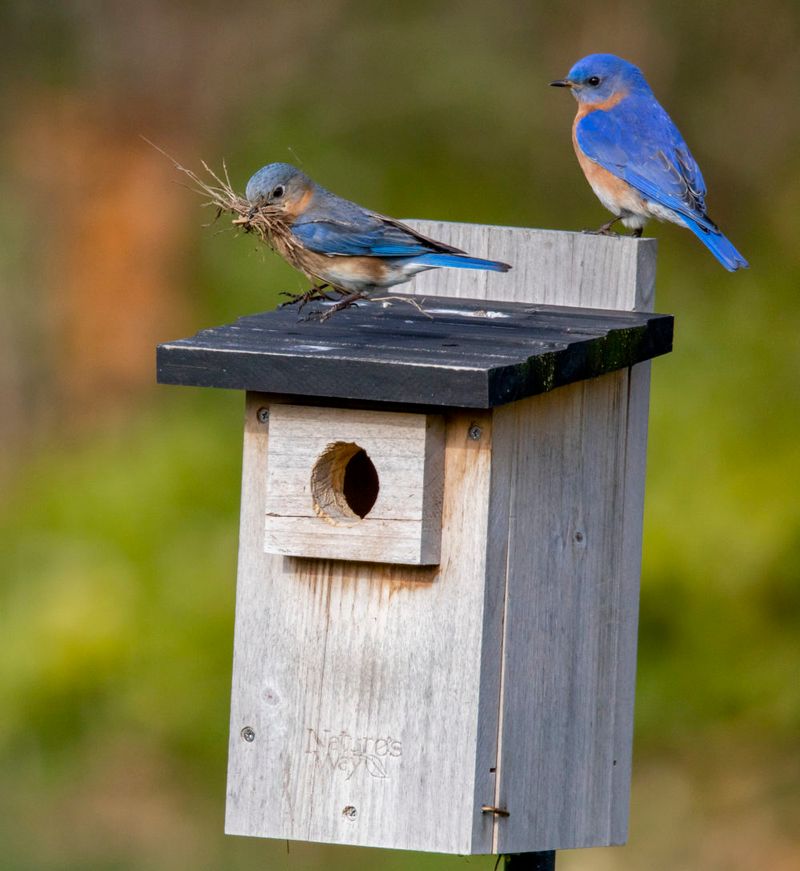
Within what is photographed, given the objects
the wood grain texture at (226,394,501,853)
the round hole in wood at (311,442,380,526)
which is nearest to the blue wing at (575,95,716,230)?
the round hole in wood at (311,442,380,526)

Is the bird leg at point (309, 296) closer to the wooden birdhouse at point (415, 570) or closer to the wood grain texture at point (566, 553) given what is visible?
the wooden birdhouse at point (415, 570)

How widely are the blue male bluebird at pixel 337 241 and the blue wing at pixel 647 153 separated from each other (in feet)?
6.00

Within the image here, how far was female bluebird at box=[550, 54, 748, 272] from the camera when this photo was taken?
5.54 metres

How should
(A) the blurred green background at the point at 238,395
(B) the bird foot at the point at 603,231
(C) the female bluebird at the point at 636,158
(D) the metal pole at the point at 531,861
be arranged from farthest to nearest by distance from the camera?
(A) the blurred green background at the point at 238,395, (C) the female bluebird at the point at 636,158, (B) the bird foot at the point at 603,231, (D) the metal pole at the point at 531,861

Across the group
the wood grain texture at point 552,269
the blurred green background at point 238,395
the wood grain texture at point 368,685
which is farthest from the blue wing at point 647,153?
the wood grain texture at point 368,685

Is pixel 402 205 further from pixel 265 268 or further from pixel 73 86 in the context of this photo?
pixel 73 86

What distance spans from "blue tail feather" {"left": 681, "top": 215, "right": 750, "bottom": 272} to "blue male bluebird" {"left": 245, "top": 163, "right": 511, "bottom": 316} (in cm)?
169

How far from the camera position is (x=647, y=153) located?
5.63 meters

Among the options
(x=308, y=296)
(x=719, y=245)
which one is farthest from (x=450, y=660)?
(x=719, y=245)

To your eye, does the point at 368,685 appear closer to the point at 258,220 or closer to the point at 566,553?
the point at 566,553

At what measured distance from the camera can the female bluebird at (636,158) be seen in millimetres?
5543

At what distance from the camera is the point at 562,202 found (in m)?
8.80

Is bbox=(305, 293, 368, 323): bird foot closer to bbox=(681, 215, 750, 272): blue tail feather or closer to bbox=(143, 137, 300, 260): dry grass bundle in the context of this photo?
bbox=(143, 137, 300, 260): dry grass bundle

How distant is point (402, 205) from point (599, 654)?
16.3 ft
